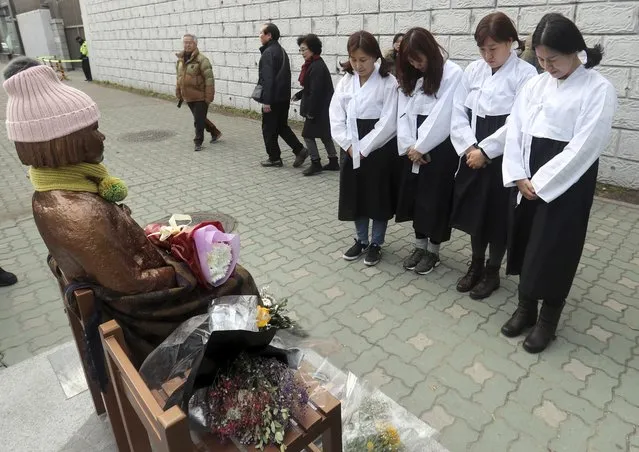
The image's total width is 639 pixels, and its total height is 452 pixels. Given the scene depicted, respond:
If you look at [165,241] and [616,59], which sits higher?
[616,59]

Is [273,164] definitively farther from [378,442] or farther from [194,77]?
[378,442]

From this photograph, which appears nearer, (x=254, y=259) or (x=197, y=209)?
(x=254, y=259)

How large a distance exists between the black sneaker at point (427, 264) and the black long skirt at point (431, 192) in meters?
0.24

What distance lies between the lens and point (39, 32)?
23.4 meters

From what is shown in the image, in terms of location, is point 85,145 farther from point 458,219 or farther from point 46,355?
point 458,219

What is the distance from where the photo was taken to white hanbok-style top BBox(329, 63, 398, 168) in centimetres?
342

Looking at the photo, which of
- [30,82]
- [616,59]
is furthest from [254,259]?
[616,59]

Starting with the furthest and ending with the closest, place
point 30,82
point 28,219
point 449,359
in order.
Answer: point 28,219
point 449,359
point 30,82

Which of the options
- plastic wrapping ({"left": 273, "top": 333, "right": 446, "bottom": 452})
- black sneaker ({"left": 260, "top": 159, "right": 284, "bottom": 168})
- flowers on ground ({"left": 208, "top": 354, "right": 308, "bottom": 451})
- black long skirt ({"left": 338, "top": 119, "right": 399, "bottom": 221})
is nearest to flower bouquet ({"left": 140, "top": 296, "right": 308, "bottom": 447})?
flowers on ground ({"left": 208, "top": 354, "right": 308, "bottom": 451})

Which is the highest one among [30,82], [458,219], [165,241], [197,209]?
[30,82]

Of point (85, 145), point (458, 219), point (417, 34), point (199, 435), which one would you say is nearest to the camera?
point (199, 435)

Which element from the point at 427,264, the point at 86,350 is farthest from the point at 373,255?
the point at 86,350

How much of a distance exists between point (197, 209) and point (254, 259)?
155cm

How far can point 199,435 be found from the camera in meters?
1.52
